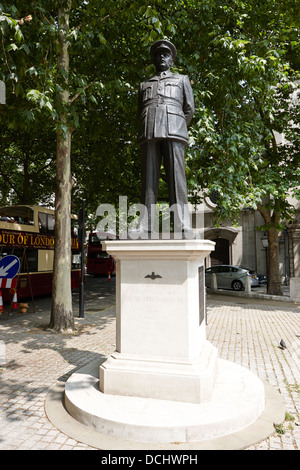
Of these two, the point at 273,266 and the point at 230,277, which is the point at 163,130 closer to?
the point at 273,266

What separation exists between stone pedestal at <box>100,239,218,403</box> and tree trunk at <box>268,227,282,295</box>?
13.1 m

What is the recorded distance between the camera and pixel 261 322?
1053 cm

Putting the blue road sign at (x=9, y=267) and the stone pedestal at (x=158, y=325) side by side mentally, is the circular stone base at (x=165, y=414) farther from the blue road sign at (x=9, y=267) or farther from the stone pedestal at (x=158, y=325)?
the blue road sign at (x=9, y=267)

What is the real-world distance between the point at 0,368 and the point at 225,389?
388 centimetres

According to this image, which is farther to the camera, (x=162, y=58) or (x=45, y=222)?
(x=45, y=222)

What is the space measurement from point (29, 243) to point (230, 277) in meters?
11.7

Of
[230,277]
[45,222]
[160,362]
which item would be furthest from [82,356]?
[230,277]

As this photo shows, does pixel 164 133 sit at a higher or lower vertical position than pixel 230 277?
higher

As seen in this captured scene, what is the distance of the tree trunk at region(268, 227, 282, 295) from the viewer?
1661 cm

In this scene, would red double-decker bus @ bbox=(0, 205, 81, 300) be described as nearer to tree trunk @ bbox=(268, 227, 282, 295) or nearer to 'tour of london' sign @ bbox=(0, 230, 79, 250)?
'tour of london' sign @ bbox=(0, 230, 79, 250)

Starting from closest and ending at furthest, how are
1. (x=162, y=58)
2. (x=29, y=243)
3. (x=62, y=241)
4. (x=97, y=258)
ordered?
(x=162, y=58) → (x=62, y=241) → (x=29, y=243) → (x=97, y=258)

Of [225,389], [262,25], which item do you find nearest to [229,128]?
[262,25]

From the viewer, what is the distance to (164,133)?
4723mm
